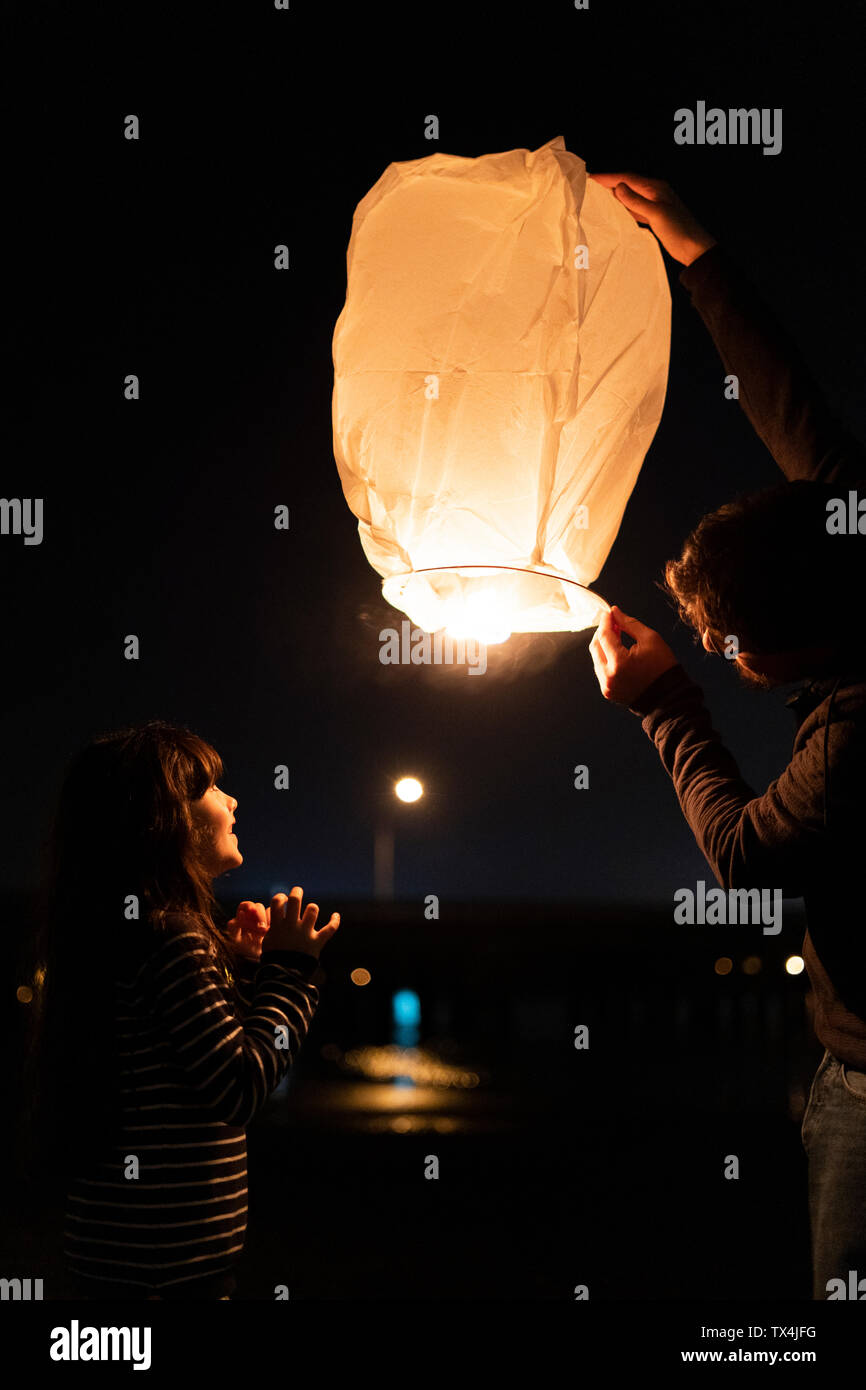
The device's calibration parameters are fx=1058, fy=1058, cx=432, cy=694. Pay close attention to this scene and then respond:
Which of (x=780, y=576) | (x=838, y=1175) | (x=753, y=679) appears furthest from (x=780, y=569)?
(x=838, y=1175)

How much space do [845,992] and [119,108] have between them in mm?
4144

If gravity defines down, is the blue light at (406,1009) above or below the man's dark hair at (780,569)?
below

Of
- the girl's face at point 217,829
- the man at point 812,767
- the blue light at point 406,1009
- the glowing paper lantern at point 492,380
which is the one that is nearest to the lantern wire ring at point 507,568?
the glowing paper lantern at point 492,380

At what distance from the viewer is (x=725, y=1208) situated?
24.0 ft

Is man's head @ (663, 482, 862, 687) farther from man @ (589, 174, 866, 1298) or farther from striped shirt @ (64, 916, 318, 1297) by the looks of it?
striped shirt @ (64, 916, 318, 1297)

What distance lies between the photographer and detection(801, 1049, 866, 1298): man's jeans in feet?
5.83

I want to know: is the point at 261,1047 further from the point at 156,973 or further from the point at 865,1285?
the point at 865,1285

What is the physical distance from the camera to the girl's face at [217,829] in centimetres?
248

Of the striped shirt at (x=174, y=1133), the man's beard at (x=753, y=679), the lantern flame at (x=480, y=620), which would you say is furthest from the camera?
the lantern flame at (x=480, y=620)

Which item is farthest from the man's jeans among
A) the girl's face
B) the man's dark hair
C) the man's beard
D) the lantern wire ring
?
the girl's face

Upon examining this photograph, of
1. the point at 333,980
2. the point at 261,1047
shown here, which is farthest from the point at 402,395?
the point at 333,980

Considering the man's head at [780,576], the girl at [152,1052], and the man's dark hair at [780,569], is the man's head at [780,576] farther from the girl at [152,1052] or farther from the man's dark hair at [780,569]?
the girl at [152,1052]

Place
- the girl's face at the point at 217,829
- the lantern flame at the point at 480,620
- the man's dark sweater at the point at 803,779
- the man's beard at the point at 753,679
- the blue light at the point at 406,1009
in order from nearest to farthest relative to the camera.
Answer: the man's dark sweater at the point at 803,779, the man's beard at the point at 753,679, the lantern flame at the point at 480,620, the girl's face at the point at 217,829, the blue light at the point at 406,1009

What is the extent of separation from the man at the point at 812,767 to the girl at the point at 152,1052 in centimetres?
98
